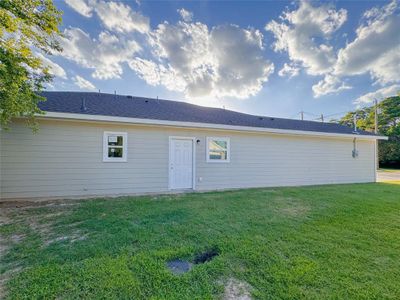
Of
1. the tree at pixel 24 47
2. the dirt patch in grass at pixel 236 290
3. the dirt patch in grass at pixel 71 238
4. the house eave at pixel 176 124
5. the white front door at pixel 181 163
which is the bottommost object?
the dirt patch in grass at pixel 71 238

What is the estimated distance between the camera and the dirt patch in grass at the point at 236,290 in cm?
195

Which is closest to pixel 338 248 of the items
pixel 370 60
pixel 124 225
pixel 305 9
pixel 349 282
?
pixel 349 282

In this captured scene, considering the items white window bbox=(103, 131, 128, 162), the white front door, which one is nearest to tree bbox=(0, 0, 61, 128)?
white window bbox=(103, 131, 128, 162)

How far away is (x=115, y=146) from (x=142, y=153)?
96 cm

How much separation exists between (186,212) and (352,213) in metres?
4.11

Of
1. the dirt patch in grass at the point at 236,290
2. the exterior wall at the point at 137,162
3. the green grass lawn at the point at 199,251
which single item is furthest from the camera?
the exterior wall at the point at 137,162

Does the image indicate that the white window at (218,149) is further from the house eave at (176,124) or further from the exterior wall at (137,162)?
the house eave at (176,124)

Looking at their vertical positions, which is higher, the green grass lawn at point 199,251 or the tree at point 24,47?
the tree at point 24,47

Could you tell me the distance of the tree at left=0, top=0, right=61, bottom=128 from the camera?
3.85 meters

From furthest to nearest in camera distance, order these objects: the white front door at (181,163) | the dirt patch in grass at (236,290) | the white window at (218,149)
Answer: the white window at (218,149), the white front door at (181,163), the dirt patch in grass at (236,290)

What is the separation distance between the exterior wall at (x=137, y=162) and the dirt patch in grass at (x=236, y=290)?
554 centimetres

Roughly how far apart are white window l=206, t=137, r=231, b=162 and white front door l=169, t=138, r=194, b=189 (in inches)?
30.8

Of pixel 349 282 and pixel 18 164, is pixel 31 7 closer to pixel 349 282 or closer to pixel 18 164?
pixel 18 164

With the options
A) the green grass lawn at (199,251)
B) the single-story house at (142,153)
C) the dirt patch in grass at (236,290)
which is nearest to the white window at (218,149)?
the single-story house at (142,153)
